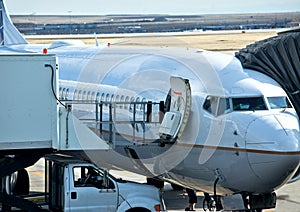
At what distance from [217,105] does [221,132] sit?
663 millimetres

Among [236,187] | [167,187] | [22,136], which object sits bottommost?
[167,187]

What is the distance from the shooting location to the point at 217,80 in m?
19.8

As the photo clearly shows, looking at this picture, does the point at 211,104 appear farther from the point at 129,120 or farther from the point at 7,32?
the point at 7,32

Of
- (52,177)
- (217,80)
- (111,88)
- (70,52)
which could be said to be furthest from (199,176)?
(70,52)

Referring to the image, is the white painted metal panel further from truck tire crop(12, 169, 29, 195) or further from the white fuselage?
truck tire crop(12, 169, 29, 195)

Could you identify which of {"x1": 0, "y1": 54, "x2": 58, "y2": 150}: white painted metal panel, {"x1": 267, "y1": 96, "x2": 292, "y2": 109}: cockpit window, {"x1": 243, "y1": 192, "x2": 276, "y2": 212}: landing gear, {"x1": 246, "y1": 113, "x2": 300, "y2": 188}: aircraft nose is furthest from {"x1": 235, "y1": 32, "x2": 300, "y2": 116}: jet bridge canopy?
{"x1": 0, "y1": 54, "x2": 58, "y2": 150}: white painted metal panel

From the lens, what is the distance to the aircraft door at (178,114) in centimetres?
1947

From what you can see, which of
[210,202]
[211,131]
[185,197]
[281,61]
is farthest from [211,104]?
[185,197]

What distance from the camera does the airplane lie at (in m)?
18.5

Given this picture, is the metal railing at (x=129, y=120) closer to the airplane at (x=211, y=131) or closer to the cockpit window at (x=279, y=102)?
the airplane at (x=211, y=131)

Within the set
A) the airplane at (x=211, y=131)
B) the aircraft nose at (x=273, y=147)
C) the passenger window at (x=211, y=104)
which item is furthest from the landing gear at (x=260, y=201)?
the passenger window at (x=211, y=104)

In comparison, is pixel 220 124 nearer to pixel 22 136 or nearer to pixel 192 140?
pixel 192 140

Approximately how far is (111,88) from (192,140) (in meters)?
5.62

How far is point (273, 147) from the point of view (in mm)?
18156
